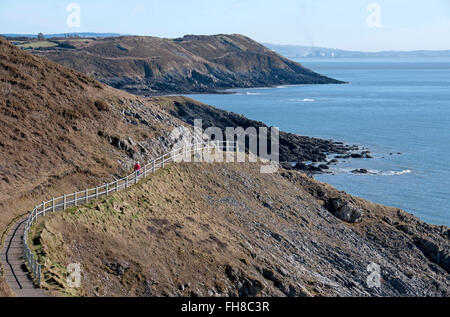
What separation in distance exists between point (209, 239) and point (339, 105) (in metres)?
133

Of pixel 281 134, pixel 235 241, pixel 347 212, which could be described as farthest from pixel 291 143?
pixel 235 241

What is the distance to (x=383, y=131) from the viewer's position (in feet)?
383

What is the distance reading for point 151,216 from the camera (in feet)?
107

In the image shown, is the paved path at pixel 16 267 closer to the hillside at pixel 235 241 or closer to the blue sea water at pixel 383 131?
the hillside at pixel 235 241

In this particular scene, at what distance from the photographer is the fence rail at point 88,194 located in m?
22.6

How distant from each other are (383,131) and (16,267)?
10224cm

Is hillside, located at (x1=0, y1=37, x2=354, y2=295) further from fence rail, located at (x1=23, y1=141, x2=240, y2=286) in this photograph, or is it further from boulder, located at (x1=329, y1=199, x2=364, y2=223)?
boulder, located at (x1=329, y1=199, x2=364, y2=223)

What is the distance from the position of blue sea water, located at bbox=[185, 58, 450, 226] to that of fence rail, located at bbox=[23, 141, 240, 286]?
1118 inches

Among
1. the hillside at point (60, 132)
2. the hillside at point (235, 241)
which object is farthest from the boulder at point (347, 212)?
the hillside at point (60, 132)

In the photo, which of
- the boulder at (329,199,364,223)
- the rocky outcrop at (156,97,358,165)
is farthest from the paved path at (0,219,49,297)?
the rocky outcrop at (156,97,358,165)

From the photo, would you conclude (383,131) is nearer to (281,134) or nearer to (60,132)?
(281,134)

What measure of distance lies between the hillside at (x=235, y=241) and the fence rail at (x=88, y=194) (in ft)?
1.86
